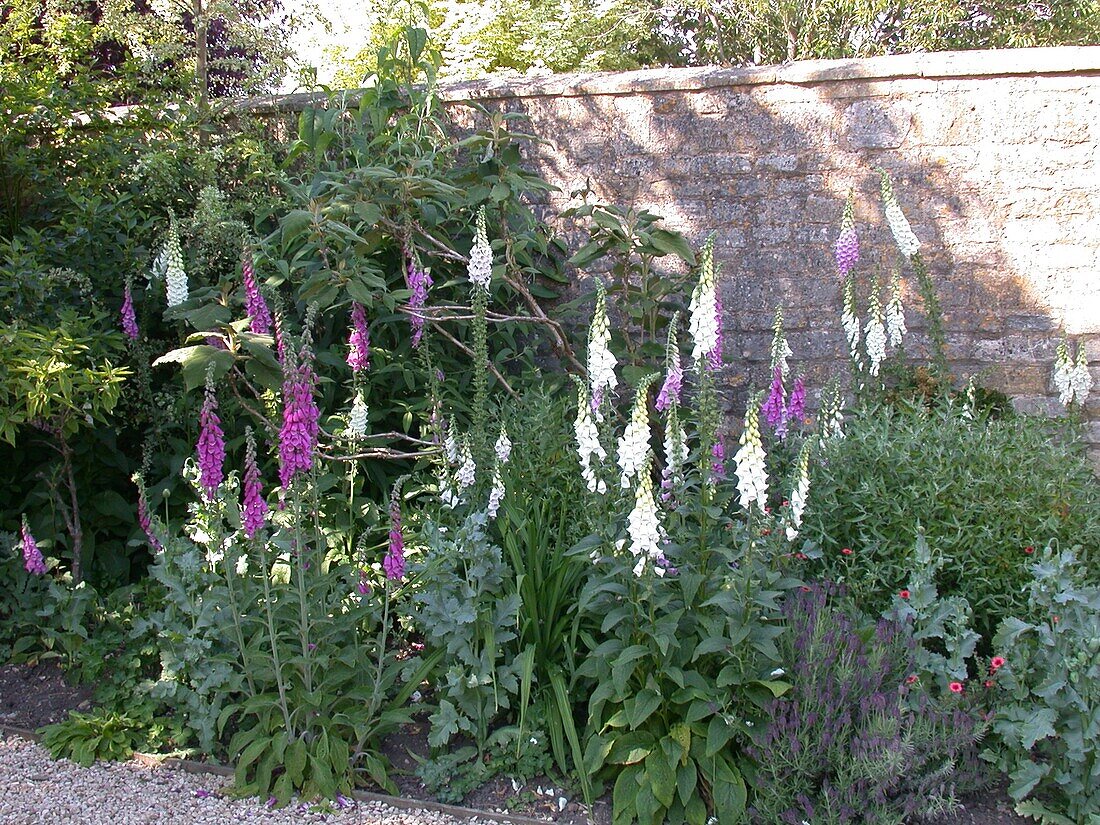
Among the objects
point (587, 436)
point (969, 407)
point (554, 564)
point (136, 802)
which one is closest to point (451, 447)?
point (554, 564)

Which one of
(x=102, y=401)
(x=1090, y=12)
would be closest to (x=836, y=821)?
(x=102, y=401)

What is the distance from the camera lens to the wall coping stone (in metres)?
4.61

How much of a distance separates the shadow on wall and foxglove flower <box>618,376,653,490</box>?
7.86 feet

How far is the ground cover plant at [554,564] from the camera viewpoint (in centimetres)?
284

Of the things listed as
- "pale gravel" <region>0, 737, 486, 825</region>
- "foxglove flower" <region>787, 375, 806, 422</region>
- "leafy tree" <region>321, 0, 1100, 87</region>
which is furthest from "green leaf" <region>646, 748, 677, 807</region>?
"leafy tree" <region>321, 0, 1100, 87</region>

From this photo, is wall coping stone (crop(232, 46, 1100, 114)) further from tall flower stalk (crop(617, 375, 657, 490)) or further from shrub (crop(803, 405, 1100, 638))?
tall flower stalk (crop(617, 375, 657, 490))

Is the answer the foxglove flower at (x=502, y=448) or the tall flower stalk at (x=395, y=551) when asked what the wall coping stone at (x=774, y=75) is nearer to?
the foxglove flower at (x=502, y=448)

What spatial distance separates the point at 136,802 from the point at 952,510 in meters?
2.92

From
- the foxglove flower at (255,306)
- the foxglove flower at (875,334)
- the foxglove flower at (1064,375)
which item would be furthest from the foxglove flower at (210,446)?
the foxglove flower at (1064,375)

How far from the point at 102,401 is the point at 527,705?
190cm

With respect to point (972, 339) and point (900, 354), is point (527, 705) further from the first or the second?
point (972, 339)

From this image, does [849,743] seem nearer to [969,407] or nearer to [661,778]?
[661,778]

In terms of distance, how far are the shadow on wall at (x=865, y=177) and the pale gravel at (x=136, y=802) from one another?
301cm

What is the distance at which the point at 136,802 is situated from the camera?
3012mm
